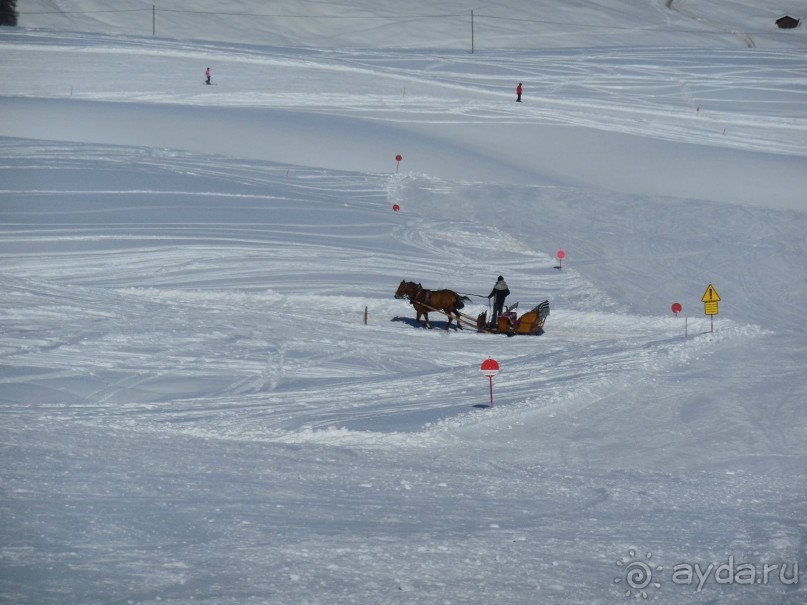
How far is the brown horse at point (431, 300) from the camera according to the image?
1841 cm

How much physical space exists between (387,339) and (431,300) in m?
1.32

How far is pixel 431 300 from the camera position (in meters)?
18.5

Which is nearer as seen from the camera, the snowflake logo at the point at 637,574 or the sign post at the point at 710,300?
the snowflake logo at the point at 637,574

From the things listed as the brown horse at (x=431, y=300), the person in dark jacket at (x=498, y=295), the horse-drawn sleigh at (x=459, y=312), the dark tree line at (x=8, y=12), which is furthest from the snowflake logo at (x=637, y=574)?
the dark tree line at (x=8, y=12)

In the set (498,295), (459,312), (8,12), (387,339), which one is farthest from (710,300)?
(8,12)

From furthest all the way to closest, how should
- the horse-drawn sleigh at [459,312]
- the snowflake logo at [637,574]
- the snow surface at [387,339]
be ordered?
the horse-drawn sleigh at [459,312], the snow surface at [387,339], the snowflake logo at [637,574]

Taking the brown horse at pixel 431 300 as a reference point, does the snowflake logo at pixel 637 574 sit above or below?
below

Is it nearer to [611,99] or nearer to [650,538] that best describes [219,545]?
[650,538]

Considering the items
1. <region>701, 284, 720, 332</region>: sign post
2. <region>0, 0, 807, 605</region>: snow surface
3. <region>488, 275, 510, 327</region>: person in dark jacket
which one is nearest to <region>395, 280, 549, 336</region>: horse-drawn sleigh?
<region>488, 275, 510, 327</region>: person in dark jacket

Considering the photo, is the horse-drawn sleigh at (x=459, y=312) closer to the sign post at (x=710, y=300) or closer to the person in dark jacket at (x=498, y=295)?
the person in dark jacket at (x=498, y=295)

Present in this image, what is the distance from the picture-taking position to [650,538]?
A: 9.03 meters

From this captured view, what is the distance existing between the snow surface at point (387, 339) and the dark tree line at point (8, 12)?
66.4 ft

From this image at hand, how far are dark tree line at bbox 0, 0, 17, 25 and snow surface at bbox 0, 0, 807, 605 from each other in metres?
20.2

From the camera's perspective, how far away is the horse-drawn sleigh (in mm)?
18266
